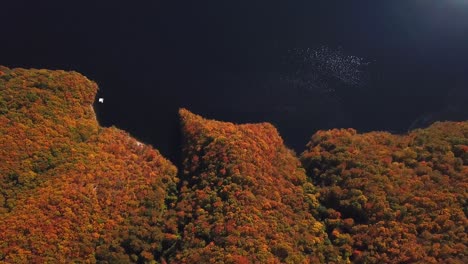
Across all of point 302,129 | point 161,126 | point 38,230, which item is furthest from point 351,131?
point 38,230

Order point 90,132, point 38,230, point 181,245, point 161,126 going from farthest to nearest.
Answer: point 161,126 → point 90,132 → point 181,245 → point 38,230

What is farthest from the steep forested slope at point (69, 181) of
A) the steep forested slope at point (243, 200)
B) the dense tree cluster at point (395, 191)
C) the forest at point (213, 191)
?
the dense tree cluster at point (395, 191)

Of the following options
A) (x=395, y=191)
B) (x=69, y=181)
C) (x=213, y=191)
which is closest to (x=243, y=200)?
(x=213, y=191)

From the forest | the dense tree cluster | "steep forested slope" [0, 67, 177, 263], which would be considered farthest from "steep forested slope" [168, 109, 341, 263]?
"steep forested slope" [0, 67, 177, 263]

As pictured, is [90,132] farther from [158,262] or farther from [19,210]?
[158,262]

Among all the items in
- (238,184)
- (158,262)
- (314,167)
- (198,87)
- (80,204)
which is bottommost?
(158,262)

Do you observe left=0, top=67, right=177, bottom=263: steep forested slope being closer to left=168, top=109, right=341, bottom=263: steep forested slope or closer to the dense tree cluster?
left=168, top=109, right=341, bottom=263: steep forested slope
